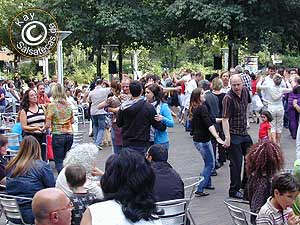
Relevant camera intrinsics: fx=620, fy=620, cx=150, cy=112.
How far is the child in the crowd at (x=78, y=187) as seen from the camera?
16.9ft

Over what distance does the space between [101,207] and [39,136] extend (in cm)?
663

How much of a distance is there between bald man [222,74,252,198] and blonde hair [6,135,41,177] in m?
2.95

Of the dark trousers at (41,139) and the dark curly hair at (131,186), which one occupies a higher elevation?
the dark curly hair at (131,186)

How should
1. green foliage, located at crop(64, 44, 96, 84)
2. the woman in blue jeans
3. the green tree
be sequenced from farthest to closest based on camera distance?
green foliage, located at crop(64, 44, 96, 84)
the green tree
the woman in blue jeans

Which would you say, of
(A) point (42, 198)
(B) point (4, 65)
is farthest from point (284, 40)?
(B) point (4, 65)

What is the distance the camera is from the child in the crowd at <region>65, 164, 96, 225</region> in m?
5.15

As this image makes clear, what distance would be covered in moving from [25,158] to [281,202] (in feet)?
9.36

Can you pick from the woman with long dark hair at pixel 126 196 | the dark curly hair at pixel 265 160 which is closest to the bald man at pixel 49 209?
the woman with long dark hair at pixel 126 196

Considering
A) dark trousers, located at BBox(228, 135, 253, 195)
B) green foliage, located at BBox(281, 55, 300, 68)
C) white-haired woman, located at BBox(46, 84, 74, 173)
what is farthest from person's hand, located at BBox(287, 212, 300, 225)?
green foliage, located at BBox(281, 55, 300, 68)

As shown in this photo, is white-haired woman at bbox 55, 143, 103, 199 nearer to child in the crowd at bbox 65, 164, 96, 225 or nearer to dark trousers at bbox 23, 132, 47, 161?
child in the crowd at bbox 65, 164, 96, 225

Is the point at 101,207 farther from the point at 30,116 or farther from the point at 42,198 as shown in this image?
the point at 30,116

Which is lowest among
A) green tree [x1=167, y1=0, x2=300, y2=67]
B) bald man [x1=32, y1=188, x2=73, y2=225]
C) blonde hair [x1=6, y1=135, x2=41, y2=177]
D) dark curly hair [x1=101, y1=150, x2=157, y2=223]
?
blonde hair [x1=6, y1=135, x2=41, y2=177]

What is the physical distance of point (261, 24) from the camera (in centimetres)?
2669

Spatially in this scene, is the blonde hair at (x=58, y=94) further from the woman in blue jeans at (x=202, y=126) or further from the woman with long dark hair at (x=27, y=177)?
the woman with long dark hair at (x=27, y=177)
